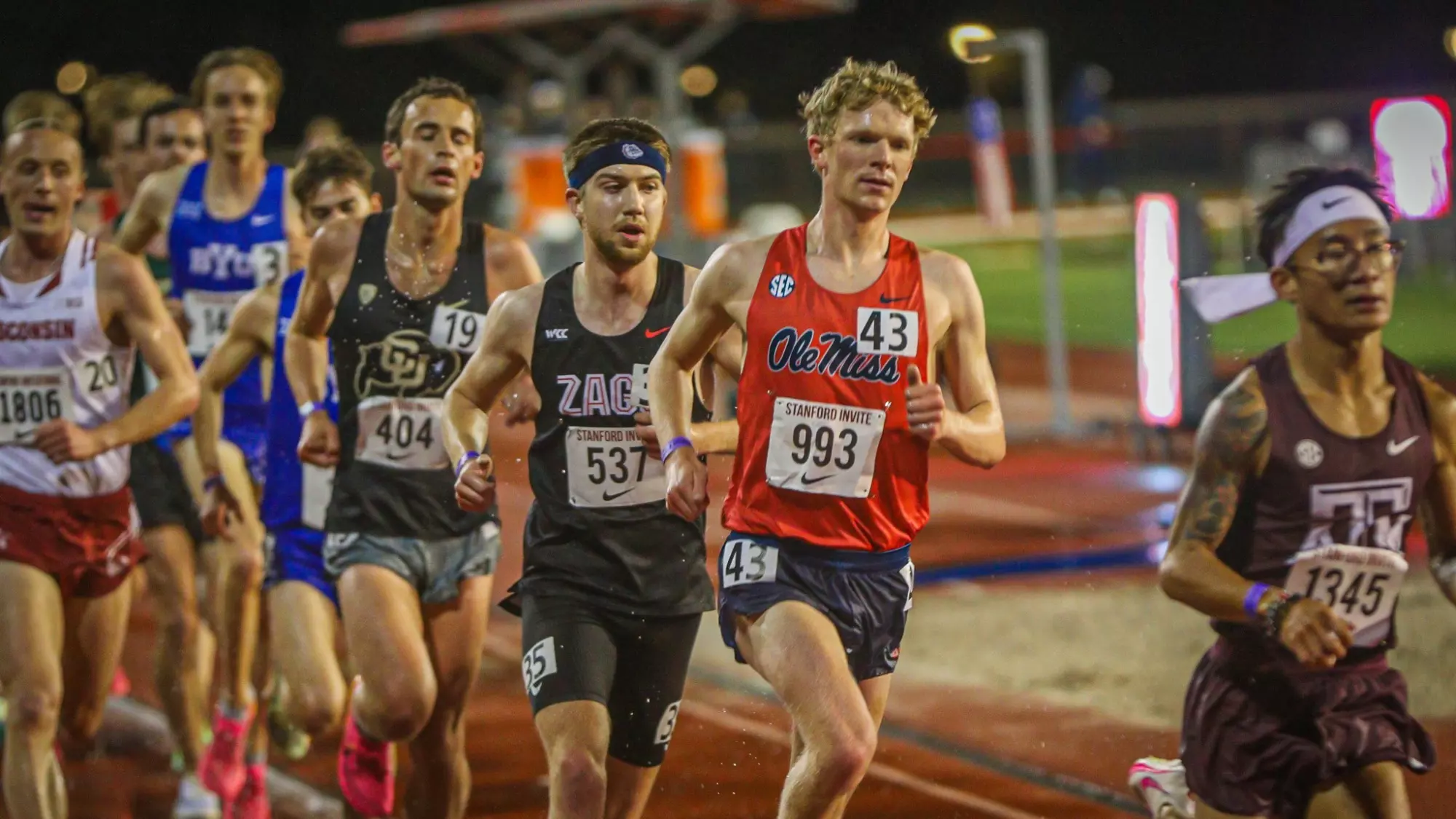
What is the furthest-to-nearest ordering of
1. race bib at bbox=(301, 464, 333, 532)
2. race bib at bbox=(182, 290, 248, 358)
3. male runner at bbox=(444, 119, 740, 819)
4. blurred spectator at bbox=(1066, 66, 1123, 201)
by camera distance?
blurred spectator at bbox=(1066, 66, 1123, 201) < race bib at bbox=(182, 290, 248, 358) < race bib at bbox=(301, 464, 333, 532) < male runner at bbox=(444, 119, 740, 819)

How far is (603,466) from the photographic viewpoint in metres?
5.40

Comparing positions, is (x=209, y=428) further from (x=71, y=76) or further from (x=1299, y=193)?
(x=71, y=76)

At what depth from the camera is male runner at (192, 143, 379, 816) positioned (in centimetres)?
651

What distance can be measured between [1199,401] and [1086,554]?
11.3ft

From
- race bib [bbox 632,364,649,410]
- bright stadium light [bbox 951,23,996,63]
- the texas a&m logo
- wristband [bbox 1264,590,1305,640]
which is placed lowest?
wristband [bbox 1264,590,1305,640]

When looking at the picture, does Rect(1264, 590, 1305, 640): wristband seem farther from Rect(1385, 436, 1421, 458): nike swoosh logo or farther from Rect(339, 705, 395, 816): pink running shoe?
Rect(339, 705, 395, 816): pink running shoe

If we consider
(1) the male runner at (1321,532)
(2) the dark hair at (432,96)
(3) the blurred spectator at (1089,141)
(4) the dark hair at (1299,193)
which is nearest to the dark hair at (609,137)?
(2) the dark hair at (432,96)

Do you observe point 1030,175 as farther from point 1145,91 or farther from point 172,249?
point 172,249

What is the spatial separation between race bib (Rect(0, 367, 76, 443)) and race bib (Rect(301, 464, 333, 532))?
880 millimetres

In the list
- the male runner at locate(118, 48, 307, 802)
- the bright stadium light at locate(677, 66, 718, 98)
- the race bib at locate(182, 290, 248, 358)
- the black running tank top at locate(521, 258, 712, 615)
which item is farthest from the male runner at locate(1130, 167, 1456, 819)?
the bright stadium light at locate(677, 66, 718, 98)

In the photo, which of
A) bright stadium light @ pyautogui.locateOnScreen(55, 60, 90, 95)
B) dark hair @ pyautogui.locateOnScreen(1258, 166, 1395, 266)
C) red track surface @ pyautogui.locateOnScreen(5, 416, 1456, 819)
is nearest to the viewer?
dark hair @ pyautogui.locateOnScreen(1258, 166, 1395, 266)

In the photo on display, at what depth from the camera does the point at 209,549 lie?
7996 millimetres

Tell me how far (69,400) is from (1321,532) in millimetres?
4333

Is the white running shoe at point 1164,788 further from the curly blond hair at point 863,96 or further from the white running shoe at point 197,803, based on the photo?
the white running shoe at point 197,803
